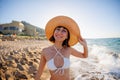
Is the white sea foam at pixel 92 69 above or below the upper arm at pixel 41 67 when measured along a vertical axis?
below

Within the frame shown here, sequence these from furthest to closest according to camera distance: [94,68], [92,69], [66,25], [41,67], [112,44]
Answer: [112,44], [94,68], [92,69], [66,25], [41,67]

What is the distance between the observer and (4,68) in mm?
4039

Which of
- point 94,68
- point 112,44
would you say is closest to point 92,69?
point 94,68

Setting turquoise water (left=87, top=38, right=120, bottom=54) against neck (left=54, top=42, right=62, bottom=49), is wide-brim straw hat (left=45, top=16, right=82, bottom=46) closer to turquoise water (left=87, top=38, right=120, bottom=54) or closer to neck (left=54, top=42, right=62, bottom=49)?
neck (left=54, top=42, right=62, bottom=49)

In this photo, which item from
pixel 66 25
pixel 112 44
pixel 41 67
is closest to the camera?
pixel 41 67

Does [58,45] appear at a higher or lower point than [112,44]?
higher

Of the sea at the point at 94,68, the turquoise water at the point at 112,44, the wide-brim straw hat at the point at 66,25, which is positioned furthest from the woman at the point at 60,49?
the turquoise water at the point at 112,44

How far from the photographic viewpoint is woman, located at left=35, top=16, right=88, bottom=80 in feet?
5.43

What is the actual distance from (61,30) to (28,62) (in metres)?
3.19

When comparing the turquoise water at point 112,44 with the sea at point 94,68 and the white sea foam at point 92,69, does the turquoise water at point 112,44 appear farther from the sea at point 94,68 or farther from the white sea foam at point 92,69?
the white sea foam at point 92,69

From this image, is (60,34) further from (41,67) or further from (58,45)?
(41,67)

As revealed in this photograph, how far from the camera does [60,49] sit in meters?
1.78

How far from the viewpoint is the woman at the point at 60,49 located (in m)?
1.65

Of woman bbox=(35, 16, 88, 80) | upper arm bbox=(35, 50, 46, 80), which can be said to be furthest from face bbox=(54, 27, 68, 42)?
upper arm bbox=(35, 50, 46, 80)
